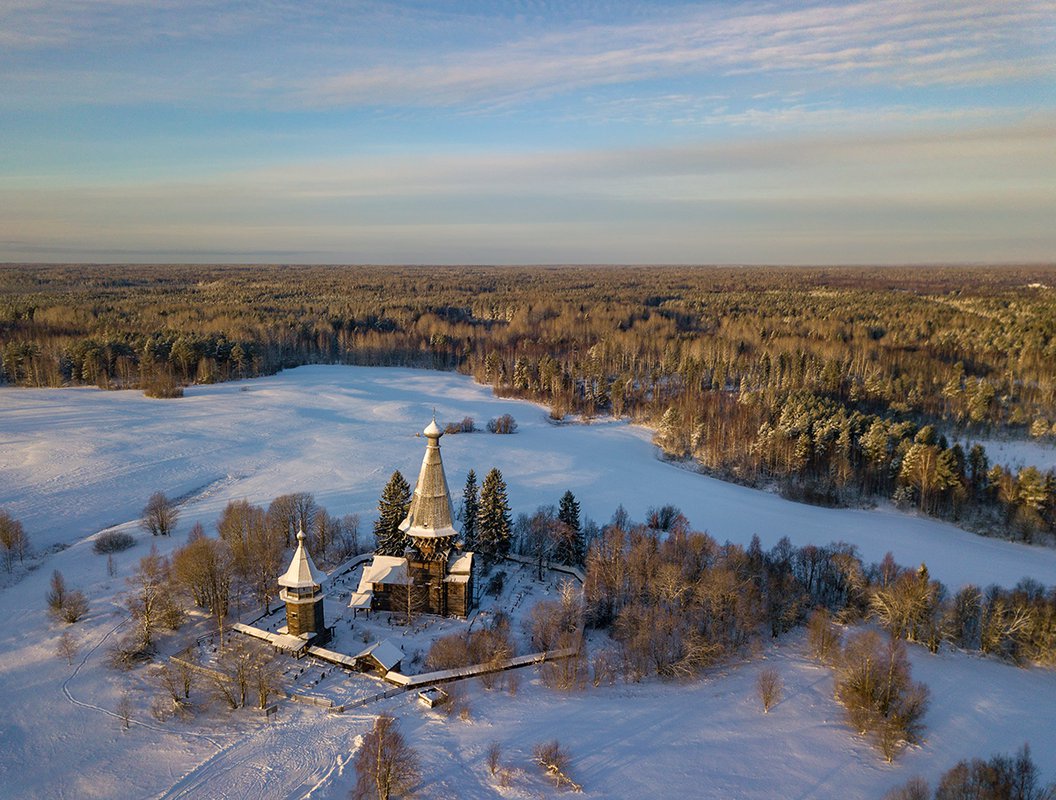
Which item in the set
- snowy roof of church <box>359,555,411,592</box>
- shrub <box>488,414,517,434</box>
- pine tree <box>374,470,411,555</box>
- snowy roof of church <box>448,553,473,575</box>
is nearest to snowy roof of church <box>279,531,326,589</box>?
snowy roof of church <box>359,555,411,592</box>

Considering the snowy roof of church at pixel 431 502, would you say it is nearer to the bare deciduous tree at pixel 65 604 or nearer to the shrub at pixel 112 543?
the bare deciduous tree at pixel 65 604

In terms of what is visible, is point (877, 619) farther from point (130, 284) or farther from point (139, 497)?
point (130, 284)

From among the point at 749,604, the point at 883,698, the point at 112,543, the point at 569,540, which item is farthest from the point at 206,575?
the point at 883,698

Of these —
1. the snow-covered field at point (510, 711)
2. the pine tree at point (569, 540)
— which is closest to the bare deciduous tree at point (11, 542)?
the snow-covered field at point (510, 711)

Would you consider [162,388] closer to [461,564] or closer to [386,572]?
[386,572]

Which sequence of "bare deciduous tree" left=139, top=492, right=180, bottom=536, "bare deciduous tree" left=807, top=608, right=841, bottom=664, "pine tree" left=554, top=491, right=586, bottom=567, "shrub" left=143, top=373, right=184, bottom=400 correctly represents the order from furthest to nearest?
"shrub" left=143, top=373, right=184, bottom=400, "bare deciduous tree" left=139, top=492, right=180, bottom=536, "pine tree" left=554, top=491, right=586, bottom=567, "bare deciduous tree" left=807, top=608, right=841, bottom=664

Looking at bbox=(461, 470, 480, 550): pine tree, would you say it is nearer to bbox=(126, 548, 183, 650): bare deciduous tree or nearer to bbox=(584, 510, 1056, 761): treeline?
bbox=(584, 510, 1056, 761): treeline
